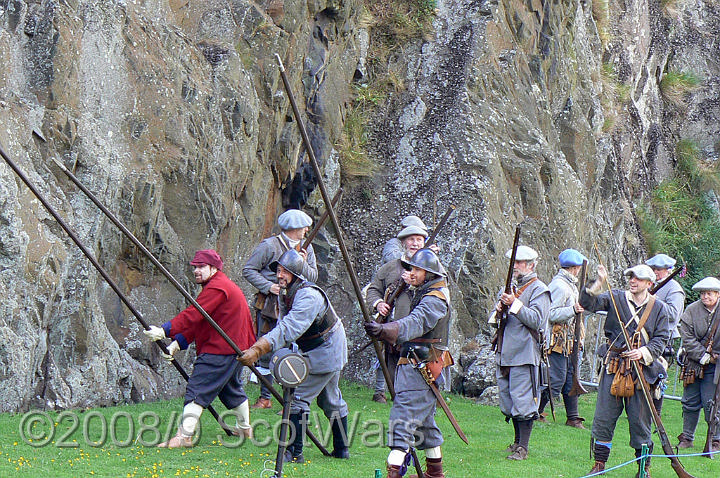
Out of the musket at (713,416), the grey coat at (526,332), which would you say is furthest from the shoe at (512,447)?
the musket at (713,416)

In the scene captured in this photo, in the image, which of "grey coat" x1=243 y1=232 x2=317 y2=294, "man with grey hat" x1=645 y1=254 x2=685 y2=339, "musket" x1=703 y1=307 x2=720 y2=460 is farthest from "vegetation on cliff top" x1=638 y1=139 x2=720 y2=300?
"grey coat" x1=243 y1=232 x2=317 y2=294

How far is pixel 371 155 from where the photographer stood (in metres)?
16.9

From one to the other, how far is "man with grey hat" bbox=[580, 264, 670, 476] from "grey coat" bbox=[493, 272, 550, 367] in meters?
0.69

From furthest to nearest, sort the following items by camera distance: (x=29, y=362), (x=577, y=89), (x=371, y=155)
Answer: (x=577, y=89) → (x=371, y=155) → (x=29, y=362)

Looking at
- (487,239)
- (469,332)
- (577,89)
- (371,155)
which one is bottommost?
(469,332)

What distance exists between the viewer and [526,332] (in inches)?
393

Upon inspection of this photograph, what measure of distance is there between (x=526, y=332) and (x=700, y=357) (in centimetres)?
288

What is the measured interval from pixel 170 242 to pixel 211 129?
1.70m

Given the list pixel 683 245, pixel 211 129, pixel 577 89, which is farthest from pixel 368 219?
pixel 683 245

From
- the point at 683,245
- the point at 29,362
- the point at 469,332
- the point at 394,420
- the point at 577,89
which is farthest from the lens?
the point at 683,245

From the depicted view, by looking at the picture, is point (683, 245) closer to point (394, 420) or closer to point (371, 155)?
point (371, 155)

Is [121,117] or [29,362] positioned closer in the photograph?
[29,362]

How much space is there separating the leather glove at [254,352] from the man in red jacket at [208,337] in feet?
4.50

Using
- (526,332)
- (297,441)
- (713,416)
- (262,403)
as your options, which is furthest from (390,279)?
(713,416)
